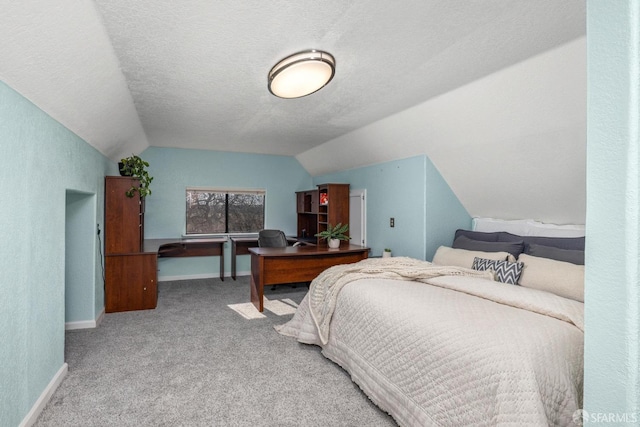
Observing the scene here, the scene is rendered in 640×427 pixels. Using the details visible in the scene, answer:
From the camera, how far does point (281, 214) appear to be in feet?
23.2

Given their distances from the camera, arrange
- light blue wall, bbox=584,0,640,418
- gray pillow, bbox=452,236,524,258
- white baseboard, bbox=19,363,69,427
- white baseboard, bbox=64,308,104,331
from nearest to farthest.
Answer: light blue wall, bbox=584,0,640,418 → white baseboard, bbox=19,363,69,427 → gray pillow, bbox=452,236,524,258 → white baseboard, bbox=64,308,104,331

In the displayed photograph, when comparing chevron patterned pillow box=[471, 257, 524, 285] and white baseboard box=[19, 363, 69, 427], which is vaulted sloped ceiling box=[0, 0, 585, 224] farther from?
white baseboard box=[19, 363, 69, 427]

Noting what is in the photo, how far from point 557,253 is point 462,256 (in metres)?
0.82

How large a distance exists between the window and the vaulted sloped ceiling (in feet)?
9.81

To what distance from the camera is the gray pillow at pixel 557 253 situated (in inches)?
112

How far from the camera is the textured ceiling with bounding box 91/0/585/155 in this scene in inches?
72.7

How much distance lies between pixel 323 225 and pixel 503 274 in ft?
11.6

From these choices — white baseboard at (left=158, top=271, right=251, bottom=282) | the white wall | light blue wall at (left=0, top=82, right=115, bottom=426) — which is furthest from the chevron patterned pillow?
white baseboard at (left=158, top=271, right=251, bottom=282)

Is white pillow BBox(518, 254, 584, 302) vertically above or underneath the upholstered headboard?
underneath

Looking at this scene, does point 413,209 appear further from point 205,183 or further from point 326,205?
point 205,183

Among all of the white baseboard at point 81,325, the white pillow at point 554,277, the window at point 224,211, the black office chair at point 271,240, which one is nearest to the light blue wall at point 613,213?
the white pillow at point 554,277

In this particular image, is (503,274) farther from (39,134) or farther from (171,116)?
(171,116)

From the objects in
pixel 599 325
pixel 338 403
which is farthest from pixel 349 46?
pixel 338 403

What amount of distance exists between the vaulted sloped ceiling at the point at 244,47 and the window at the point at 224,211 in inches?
118
